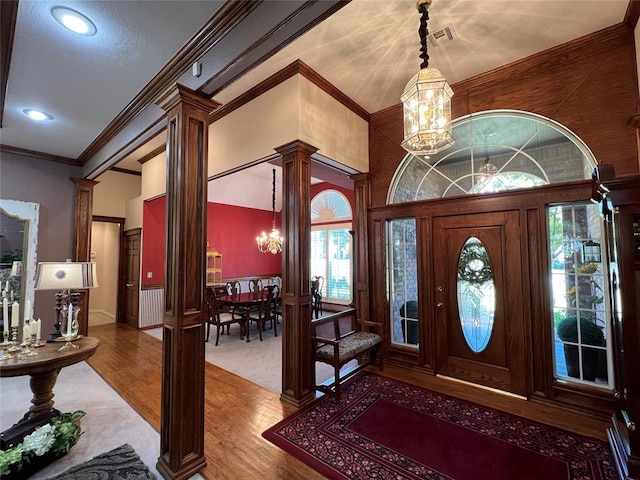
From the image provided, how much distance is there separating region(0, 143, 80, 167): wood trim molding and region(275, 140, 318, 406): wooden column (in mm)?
3777

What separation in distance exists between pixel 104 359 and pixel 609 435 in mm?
5814

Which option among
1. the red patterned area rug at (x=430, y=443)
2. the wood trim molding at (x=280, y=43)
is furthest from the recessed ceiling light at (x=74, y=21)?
the red patterned area rug at (x=430, y=443)

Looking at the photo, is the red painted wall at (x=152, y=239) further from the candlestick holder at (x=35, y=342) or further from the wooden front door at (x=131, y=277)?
the candlestick holder at (x=35, y=342)

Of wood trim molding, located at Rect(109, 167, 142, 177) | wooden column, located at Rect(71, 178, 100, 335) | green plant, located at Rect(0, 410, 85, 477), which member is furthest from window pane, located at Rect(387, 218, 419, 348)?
wood trim molding, located at Rect(109, 167, 142, 177)

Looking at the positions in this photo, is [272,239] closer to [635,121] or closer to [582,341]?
[582,341]

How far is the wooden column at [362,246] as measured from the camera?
411 cm

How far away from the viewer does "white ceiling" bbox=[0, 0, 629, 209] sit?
178 cm

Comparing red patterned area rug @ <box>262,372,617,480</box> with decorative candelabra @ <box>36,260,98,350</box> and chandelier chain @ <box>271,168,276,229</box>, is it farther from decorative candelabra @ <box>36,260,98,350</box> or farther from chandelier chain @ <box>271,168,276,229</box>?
chandelier chain @ <box>271,168,276,229</box>

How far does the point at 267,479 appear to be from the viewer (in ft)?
6.37

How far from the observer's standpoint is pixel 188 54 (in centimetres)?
200

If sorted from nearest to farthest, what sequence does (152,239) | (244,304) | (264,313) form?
1. (244,304)
2. (264,313)
3. (152,239)

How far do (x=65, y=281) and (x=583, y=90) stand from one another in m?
5.21

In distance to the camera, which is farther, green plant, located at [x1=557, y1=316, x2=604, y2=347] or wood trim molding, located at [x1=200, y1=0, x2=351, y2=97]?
green plant, located at [x1=557, y1=316, x2=604, y2=347]

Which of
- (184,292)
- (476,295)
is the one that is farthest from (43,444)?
(476,295)
